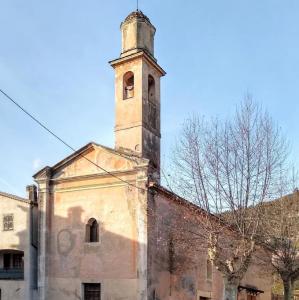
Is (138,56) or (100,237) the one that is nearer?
(100,237)

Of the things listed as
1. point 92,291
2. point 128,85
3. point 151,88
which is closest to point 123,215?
point 92,291

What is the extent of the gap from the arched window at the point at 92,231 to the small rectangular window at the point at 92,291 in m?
1.70

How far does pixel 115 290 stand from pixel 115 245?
165cm

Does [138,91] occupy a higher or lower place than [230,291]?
higher

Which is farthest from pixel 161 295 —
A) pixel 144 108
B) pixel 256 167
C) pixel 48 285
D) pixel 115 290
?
pixel 144 108

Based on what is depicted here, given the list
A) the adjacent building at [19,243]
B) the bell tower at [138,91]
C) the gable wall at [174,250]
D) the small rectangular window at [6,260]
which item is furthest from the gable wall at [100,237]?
the small rectangular window at [6,260]

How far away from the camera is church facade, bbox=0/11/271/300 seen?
16.7 m

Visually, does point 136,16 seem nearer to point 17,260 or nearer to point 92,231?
point 92,231

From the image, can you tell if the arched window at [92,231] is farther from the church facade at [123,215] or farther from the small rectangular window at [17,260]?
the small rectangular window at [17,260]

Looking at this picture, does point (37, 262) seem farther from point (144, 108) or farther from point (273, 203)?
point (273, 203)

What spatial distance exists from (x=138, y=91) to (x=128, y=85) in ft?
3.78

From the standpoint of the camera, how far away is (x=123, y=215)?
1731 cm

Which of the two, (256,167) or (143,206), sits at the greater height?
(256,167)

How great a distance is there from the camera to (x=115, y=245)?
17.2 metres
